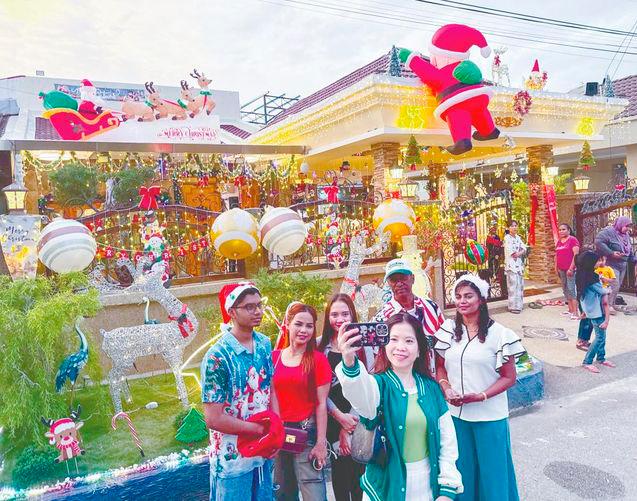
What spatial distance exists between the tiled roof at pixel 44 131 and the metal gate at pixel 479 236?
9.58 m

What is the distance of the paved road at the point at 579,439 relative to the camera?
3.76 meters

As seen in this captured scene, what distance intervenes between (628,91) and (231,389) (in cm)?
2149

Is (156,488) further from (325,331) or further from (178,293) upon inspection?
(178,293)

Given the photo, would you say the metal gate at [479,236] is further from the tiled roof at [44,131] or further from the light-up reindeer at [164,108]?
the tiled roof at [44,131]

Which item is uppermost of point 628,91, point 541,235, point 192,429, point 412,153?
point 628,91

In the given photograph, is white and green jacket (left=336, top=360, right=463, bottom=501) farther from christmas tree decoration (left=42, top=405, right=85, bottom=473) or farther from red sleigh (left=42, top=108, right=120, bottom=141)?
red sleigh (left=42, top=108, right=120, bottom=141)

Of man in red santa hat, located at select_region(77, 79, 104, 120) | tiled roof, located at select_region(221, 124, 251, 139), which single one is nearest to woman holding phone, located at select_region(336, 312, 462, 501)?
man in red santa hat, located at select_region(77, 79, 104, 120)

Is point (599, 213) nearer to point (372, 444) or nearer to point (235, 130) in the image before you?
point (372, 444)

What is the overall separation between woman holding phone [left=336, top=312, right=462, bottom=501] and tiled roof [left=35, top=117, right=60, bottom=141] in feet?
39.8

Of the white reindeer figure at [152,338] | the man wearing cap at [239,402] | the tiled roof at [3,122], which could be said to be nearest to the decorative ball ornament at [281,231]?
the white reindeer figure at [152,338]

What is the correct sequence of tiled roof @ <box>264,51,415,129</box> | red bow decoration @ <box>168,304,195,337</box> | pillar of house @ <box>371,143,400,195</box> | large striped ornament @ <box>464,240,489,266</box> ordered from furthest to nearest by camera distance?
1. tiled roof @ <box>264,51,415,129</box>
2. pillar of house @ <box>371,143,400,195</box>
3. large striped ornament @ <box>464,240,489,266</box>
4. red bow decoration @ <box>168,304,195,337</box>

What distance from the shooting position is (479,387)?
294 cm

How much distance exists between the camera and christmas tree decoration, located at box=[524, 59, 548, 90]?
11.4 metres

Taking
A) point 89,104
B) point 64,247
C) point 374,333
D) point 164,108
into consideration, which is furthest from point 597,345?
point 89,104
